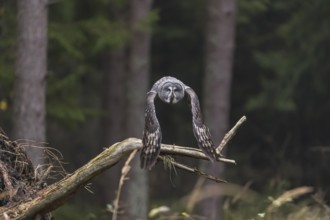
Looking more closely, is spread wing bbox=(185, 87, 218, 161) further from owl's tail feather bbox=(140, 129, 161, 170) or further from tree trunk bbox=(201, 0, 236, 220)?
tree trunk bbox=(201, 0, 236, 220)

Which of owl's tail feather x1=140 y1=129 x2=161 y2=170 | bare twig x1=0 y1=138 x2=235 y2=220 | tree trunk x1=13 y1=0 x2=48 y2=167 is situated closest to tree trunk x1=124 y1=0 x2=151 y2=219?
tree trunk x1=13 y1=0 x2=48 y2=167

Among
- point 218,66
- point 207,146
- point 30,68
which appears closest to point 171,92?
point 207,146

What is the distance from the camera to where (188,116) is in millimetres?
26266

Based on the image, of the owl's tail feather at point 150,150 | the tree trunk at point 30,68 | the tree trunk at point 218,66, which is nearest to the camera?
the owl's tail feather at point 150,150

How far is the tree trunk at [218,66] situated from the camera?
19.2 m

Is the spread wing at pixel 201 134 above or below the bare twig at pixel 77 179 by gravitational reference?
above

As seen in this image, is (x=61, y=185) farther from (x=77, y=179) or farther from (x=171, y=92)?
(x=171, y=92)

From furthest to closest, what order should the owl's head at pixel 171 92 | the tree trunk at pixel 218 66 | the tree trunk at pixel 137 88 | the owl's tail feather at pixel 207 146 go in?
the tree trunk at pixel 137 88
the tree trunk at pixel 218 66
the owl's head at pixel 171 92
the owl's tail feather at pixel 207 146

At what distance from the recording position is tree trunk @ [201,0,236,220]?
1917cm

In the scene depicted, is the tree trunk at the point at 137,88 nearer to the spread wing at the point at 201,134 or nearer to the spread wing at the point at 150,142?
the spread wing at the point at 201,134

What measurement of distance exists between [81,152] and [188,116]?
152 inches

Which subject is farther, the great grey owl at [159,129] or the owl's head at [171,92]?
the owl's head at [171,92]

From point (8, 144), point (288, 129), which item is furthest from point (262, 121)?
point (8, 144)

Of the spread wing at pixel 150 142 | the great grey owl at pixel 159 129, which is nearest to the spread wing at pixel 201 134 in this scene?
the great grey owl at pixel 159 129
